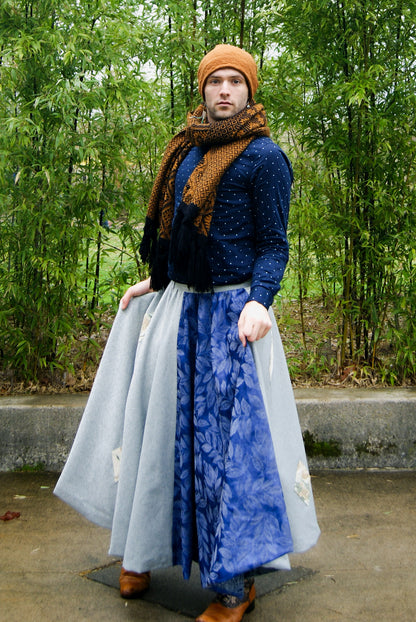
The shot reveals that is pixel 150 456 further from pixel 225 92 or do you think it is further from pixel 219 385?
pixel 225 92

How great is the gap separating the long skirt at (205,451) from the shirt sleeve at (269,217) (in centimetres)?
11

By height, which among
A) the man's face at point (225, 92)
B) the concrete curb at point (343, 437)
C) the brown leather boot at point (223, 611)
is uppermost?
the man's face at point (225, 92)

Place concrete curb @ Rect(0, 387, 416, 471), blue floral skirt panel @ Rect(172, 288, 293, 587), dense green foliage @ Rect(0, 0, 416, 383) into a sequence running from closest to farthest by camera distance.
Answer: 1. blue floral skirt panel @ Rect(172, 288, 293, 587)
2. dense green foliage @ Rect(0, 0, 416, 383)
3. concrete curb @ Rect(0, 387, 416, 471)

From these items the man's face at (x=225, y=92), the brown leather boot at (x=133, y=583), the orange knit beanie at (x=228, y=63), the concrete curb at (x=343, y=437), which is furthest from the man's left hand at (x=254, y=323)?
the concrete curb at (x=343, y=437)

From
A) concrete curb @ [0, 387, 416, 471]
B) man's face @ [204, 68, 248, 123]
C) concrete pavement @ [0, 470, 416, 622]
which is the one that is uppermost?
man's face @ [204, 68, 248, 123]

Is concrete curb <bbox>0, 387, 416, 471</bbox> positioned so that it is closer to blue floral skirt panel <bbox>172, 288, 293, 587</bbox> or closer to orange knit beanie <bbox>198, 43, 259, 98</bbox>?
blue floral skirt panel <bbox>172, 288, 293, 587</bbox>

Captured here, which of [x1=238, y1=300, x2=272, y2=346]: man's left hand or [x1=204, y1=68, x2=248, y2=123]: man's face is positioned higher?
[x1=204, y1=68, x2=248, y2=123]: man's face

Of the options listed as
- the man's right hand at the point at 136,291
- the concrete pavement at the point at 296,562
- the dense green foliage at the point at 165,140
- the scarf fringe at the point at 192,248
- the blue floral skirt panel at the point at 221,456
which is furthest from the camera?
the dense green foliage at the point at 165,140

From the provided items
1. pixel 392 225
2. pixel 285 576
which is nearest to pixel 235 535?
pixel 285 576

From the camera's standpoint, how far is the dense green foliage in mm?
3715

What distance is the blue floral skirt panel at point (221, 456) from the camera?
2.18m

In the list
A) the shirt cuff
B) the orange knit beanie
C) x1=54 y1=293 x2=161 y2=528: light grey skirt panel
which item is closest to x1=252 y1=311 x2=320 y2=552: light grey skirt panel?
the shirt cuff

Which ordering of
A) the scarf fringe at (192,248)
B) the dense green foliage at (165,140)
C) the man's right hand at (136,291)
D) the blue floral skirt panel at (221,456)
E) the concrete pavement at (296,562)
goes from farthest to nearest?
the dense green foliage at (165,140)
the man's right hand at (136,291)
the concrete pavement at (296,562)
the scarf fringe at (192,248)
the blue floral skirt panel at (221,456)

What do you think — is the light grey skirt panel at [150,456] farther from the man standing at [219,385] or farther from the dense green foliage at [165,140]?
the dense green foliage at [165,140]
